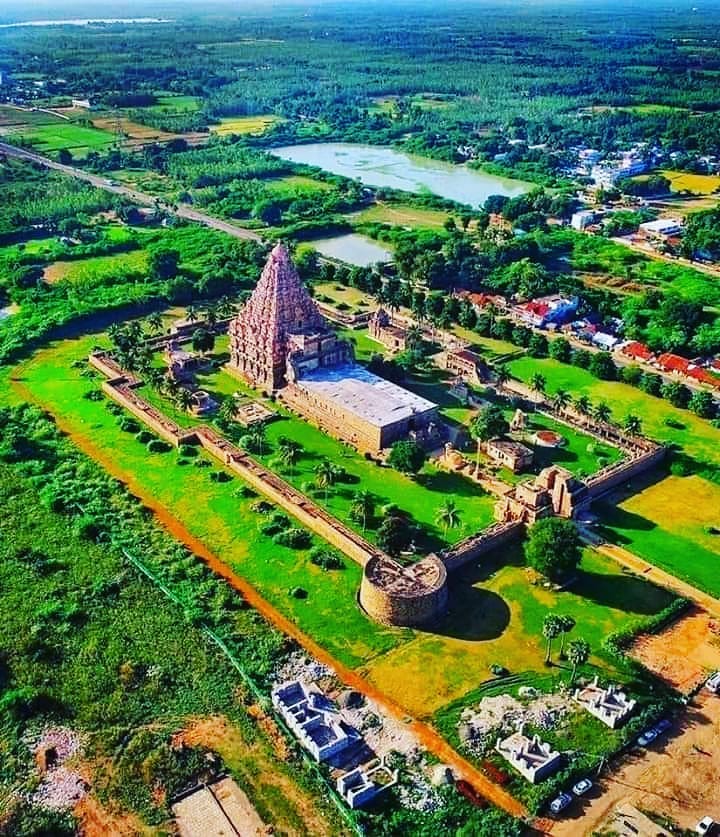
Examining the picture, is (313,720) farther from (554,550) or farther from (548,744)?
(554,550)

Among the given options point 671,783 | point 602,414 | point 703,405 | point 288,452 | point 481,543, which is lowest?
point 671,783

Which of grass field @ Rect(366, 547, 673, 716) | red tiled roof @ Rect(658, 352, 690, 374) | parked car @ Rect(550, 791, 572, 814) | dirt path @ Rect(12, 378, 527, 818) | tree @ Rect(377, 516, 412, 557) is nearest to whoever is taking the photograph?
parked car @ Rect(550, 791, 572, 814)

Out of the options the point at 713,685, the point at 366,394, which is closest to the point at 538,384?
the point at 366,394

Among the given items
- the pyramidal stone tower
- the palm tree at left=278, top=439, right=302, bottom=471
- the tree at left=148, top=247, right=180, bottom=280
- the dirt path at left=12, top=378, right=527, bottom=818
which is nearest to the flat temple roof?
the pyramidal stone tower

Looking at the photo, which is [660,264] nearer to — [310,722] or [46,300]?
[46,300]

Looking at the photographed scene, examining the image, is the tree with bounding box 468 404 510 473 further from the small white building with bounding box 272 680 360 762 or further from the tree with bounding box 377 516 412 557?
the small white building with bounding box 272 680 360 762

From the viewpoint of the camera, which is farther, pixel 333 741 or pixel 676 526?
pixel 676 526
